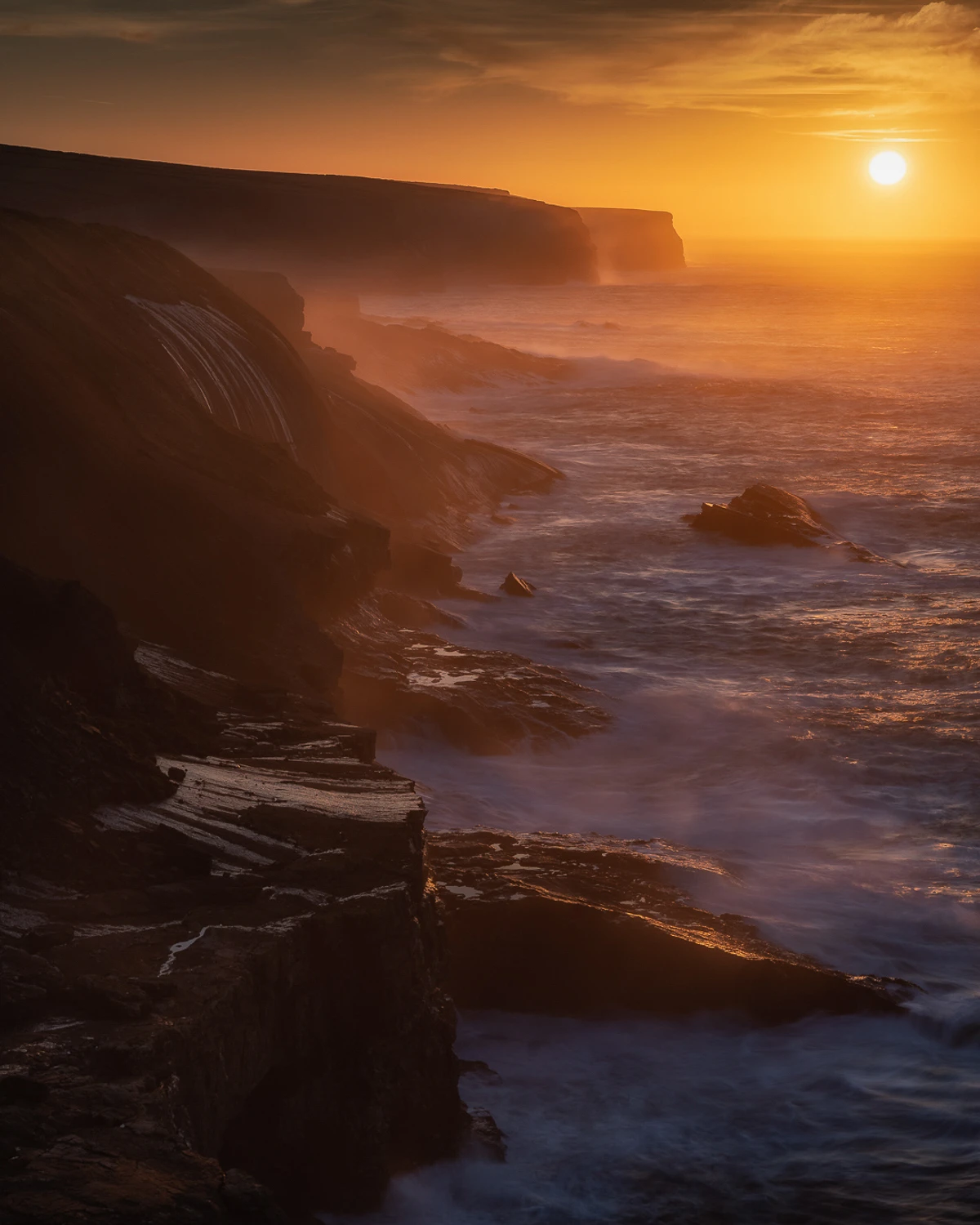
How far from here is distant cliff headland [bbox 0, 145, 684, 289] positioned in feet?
102

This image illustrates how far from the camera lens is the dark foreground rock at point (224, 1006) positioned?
6250mm

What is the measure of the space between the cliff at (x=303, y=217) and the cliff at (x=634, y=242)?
82.9 m

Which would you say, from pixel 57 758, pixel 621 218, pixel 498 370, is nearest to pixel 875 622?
pixel 57 758

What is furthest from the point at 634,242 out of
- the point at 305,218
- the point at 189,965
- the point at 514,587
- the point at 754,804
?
the point at 189,965

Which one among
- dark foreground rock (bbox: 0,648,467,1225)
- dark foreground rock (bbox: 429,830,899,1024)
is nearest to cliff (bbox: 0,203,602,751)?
dark foreground rock (bbox: 429,830,899,1024)

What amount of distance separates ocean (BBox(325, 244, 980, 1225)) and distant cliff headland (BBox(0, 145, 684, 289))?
21.1ft

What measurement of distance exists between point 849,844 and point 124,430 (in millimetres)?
9416

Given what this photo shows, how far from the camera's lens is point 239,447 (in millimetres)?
17625

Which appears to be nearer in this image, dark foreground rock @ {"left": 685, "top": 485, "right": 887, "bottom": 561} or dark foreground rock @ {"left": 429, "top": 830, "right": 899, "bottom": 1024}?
dark foreground rock @ {"left": 429, "top": 830, "right": 899, "bottom": 1024}

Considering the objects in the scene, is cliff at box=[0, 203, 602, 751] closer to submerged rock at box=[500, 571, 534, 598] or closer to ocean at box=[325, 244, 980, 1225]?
submerged rock at box=[500, 571, 534, 598]

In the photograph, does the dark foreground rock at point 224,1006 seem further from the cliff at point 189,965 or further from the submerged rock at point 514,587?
the submerged rock at point 514,587

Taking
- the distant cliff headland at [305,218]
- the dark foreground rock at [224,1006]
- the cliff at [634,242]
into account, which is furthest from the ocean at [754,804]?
the cliff at [634,242]

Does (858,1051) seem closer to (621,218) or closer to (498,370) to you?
(498,370)

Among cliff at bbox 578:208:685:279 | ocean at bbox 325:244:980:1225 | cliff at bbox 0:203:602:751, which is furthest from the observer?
cliff at bbox 578:208:685:279
